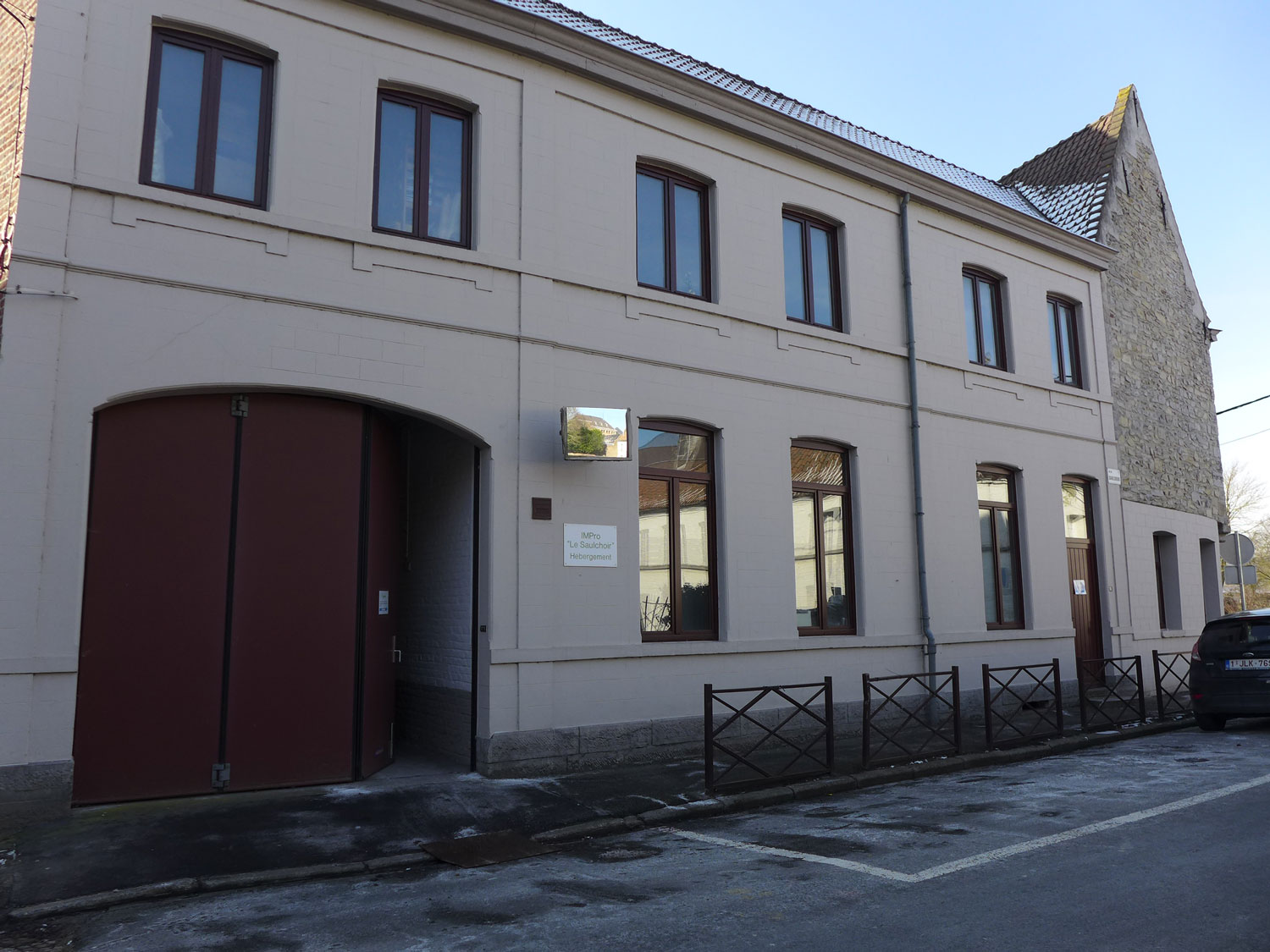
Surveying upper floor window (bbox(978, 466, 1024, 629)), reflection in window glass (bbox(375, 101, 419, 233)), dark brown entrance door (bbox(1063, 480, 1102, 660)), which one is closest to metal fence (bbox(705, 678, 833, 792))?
upper floor window (bbox(978, 466, 1024, 629))

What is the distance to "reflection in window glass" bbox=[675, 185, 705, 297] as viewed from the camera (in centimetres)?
1127

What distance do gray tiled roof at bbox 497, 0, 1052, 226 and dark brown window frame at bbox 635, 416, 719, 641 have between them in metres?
4.08

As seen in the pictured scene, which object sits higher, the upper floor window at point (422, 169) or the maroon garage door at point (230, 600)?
the upper floor window at point (422, 169)

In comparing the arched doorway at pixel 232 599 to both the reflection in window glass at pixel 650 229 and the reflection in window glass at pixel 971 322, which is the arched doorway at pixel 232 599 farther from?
the reflection in window glass at pixel 971 322

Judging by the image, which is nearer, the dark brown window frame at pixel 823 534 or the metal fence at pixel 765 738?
the metal fence at pixel 765 738

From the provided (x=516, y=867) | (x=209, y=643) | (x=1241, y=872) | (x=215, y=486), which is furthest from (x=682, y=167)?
(x=1241, y=872)

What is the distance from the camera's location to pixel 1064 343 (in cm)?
1611

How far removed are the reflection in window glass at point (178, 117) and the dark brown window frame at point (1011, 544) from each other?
35.4ft

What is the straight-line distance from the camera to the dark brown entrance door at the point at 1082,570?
1517cm

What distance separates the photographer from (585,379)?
10.1m

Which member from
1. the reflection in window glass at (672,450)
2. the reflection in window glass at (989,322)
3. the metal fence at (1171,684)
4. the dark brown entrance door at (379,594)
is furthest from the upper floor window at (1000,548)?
the dark brown entrance door at (379,594)

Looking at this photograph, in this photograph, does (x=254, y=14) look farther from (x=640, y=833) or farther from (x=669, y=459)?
(x=640, y=833)

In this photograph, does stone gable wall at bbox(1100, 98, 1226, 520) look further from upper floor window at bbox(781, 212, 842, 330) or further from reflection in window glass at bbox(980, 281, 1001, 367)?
upper floor window at bbox(781, 212, 842, 330)

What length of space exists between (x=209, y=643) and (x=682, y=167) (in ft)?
24.0
